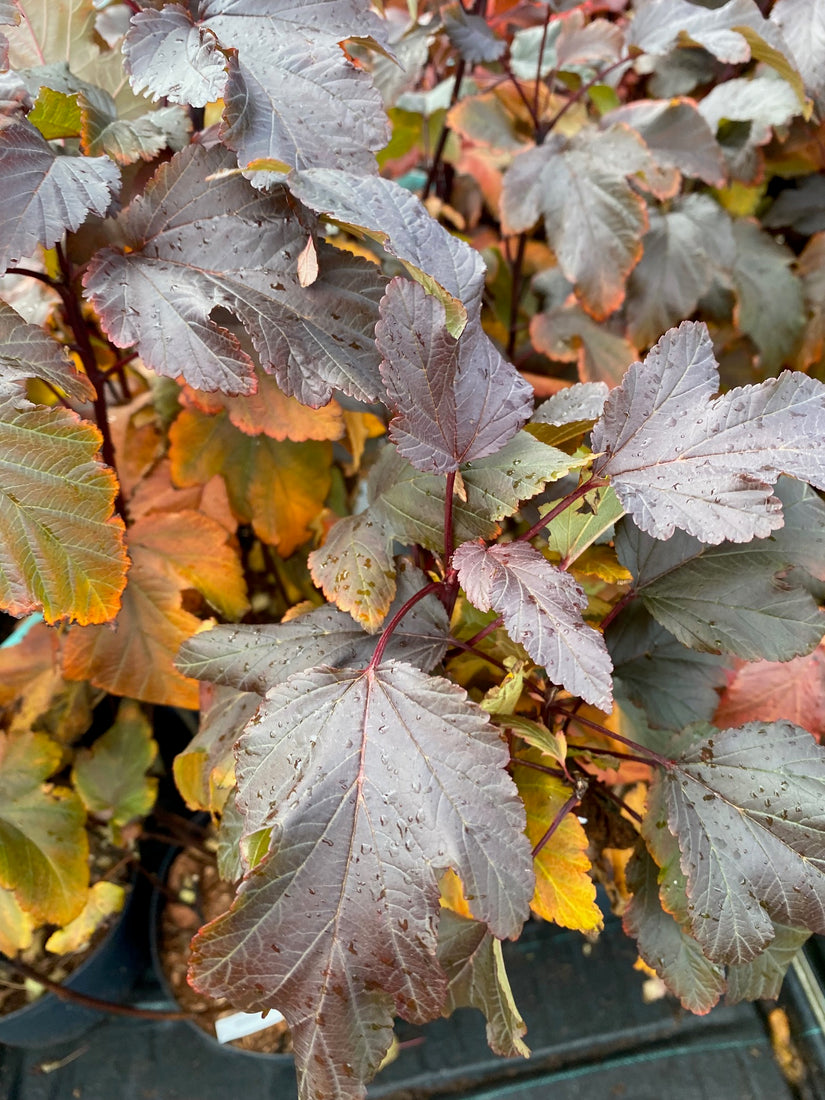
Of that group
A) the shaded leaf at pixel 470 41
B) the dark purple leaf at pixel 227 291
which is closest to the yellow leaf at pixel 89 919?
the dark purple leaf at pixel 227 291

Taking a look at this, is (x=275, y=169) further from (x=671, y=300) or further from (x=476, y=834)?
(x=671, y=300)

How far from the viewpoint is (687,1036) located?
112cm

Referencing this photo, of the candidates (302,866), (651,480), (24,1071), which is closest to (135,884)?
(24,1071)

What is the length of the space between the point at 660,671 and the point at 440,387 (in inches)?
15.0

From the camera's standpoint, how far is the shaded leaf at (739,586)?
62 centimetres

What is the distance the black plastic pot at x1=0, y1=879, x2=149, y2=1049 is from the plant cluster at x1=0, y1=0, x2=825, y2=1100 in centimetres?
28

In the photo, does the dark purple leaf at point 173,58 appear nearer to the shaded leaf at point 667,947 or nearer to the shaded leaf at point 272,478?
the shaded leaf at point 272,478

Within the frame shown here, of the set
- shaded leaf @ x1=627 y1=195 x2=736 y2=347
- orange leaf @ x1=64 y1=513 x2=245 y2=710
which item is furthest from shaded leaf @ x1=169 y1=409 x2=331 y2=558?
shaded leaf @ x1=627 y1=195 x2=736 y2=347

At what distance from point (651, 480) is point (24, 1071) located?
4.17 feet

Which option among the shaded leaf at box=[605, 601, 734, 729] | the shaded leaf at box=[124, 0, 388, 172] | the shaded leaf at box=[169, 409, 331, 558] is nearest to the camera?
the shaded leaf at box=[124, 0, 388, 172]

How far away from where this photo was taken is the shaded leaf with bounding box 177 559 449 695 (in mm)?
636

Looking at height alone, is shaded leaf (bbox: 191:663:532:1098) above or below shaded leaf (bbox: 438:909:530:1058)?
above

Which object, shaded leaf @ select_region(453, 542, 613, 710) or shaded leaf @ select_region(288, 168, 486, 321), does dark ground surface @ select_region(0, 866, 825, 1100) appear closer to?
shaded leaf @ select_region(453, 542, 613, 710)

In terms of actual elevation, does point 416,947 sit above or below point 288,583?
above
